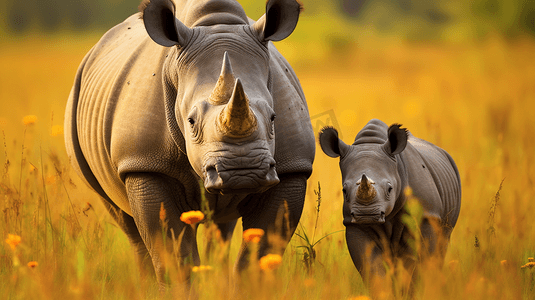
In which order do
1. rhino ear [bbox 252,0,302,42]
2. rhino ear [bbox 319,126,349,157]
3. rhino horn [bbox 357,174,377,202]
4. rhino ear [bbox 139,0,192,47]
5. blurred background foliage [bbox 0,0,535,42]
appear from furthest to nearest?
blurred background foliage [bbox 0,0,535,42]
rhino ear [bbox 319,126,349,157]
rhino horn [bbox 357,174,377,202]
rhino ear [bbox 252,0,302,42]
rhino ear [bbox 139,0,192,47]

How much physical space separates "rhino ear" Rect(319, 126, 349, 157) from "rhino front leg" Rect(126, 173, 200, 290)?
113 cm

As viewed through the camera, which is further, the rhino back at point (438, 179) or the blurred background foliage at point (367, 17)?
the blurred background foliage at point (367, 17)

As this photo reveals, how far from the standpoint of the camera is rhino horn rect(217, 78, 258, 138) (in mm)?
2854

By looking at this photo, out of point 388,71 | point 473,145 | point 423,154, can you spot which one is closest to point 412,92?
point 388,71

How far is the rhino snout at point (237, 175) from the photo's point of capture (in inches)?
115

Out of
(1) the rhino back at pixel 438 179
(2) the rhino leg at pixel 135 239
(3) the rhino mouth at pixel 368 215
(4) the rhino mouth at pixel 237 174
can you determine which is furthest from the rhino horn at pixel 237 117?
(2) the rhino leg at pixel 135 239

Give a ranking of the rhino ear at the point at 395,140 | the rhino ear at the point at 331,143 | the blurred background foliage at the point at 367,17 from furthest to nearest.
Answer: the blurred background foliage at the point at 367,17 → the rhino ear at the point at 331,143 → the rhino ear at the point at 395,140

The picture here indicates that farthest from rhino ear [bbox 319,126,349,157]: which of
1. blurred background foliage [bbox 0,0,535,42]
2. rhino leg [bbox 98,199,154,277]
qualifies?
blurred background foliage [bbox 0,0,535,42]

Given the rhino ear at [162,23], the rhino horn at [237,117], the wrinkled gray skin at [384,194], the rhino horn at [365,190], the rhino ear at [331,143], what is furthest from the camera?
the rhino ear at [331,143]

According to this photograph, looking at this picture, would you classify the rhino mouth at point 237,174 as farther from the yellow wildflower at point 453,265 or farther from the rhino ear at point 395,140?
the rhino ear at point 395,140

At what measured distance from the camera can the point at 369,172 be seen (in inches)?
162

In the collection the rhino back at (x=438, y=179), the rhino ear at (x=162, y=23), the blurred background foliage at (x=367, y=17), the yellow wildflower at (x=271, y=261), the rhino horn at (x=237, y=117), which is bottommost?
the yellow wildflower at (x=271, y=261)

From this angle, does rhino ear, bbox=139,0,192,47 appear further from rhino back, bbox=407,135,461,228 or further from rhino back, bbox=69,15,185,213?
rhino back, bbox=407,135,461,228

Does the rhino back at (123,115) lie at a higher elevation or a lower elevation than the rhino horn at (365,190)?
higher
